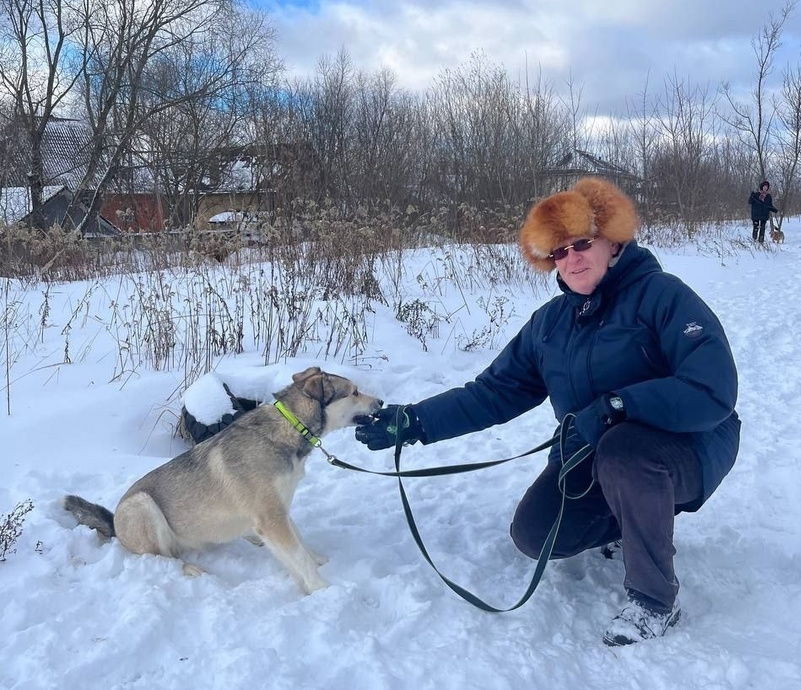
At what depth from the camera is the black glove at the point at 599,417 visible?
7.76 feet

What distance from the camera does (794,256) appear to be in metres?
17.0

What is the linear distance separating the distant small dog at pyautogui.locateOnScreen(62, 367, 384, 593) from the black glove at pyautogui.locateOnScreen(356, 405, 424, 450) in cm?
24

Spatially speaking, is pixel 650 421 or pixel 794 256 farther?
pixel 794 256

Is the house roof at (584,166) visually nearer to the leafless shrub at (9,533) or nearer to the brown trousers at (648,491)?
the brown trousers at (648,491)

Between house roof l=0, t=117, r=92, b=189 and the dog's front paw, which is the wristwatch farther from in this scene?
house roof l=0, t=117, r=92, b=189

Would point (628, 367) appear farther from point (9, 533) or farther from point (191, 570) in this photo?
point (9, 533)

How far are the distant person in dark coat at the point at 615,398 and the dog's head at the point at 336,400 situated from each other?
8.6 inches

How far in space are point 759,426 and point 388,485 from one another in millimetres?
2888

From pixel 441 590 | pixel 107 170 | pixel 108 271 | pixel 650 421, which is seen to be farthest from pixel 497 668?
pixel 107 170

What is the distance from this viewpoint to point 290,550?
2844 mm

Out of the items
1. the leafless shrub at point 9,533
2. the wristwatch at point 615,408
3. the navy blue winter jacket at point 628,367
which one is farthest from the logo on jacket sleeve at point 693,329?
the leafless shrub at point 9,533

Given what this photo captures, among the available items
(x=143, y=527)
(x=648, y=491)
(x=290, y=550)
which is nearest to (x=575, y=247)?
(x=648, y=491)

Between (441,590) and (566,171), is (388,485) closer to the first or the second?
(441,590)

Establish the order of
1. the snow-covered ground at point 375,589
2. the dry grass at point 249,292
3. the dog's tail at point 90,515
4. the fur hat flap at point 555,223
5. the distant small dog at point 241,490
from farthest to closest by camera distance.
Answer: the dry grass at point 249,292
the dog's tail at point 90,515
the distant small dog at point 241,490
the fur hat flap at point 555,223
the snow-covered ground at point 375,589
